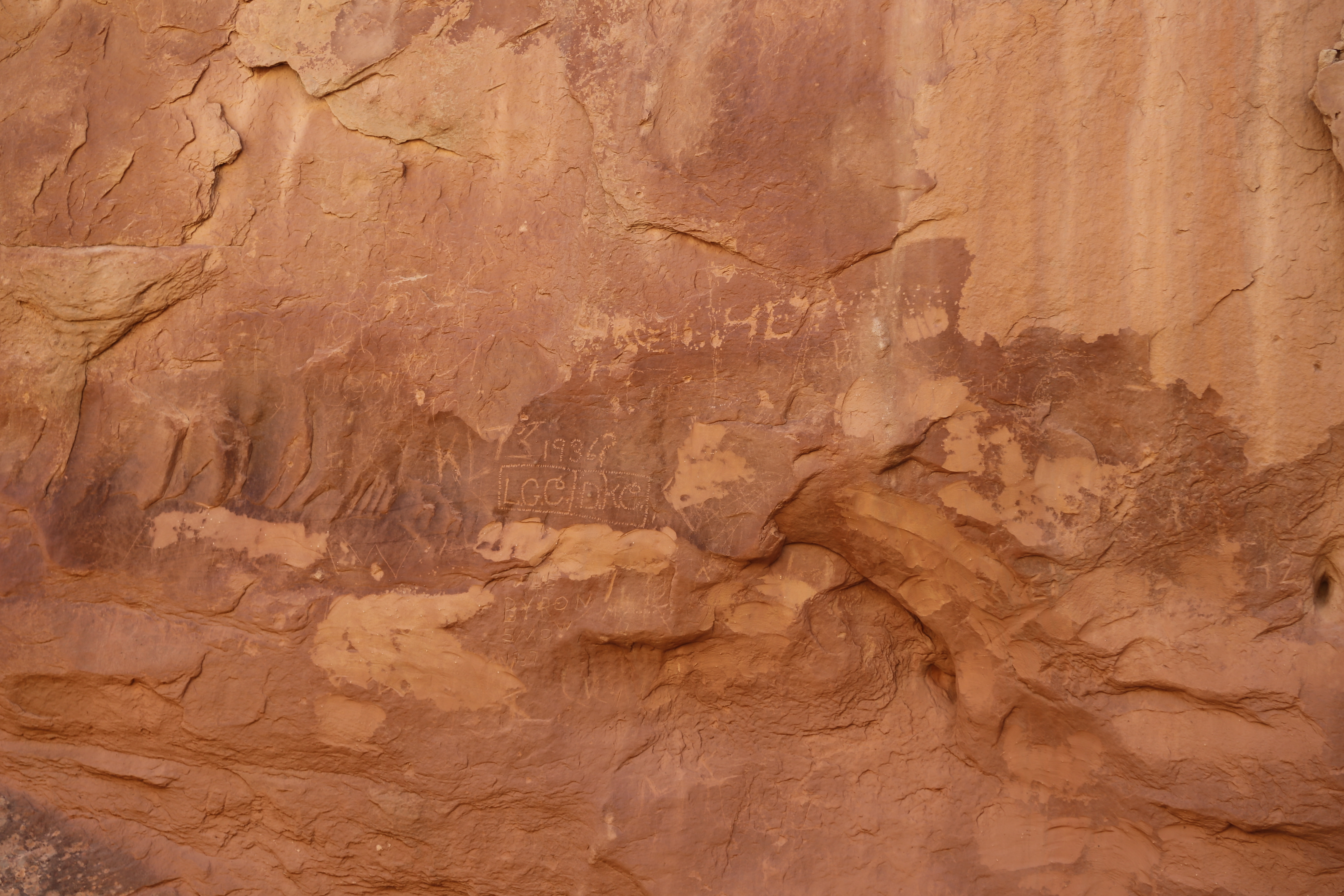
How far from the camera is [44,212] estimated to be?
2.99 meters

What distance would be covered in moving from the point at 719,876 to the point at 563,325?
172cm

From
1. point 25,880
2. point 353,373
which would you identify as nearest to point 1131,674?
point 353,373

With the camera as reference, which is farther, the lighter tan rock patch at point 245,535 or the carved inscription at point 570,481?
the lighter tan rock patch at point 245,535

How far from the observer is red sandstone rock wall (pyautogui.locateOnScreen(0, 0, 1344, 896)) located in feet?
8.22

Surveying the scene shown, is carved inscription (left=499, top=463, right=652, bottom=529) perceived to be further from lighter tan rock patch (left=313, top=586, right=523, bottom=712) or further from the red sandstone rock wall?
lighter tan rock patch (left=313, top=586, right=523, bottom=712)

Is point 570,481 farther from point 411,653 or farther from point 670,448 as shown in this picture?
point 411,653

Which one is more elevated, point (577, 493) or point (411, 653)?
point (577, 493)

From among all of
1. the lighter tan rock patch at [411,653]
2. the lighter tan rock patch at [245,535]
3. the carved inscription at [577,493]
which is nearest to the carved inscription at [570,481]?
the carved inscription at [577,493]

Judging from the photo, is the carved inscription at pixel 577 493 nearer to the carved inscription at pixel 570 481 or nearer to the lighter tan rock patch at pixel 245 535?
the carved inscription at pixel 570 481

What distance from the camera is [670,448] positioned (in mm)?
2809

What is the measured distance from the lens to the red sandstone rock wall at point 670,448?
8.22 feet

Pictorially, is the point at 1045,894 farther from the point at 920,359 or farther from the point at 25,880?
the point at 25,880

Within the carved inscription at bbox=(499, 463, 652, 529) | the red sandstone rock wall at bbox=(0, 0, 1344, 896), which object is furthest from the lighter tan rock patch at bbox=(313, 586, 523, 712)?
the carved inscription at bbox=(499, 463, 652, 529)

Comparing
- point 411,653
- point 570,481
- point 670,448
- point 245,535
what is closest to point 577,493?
point 570,481
